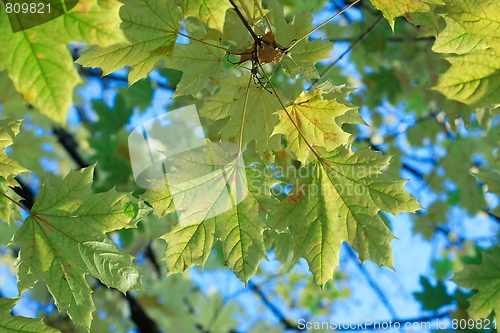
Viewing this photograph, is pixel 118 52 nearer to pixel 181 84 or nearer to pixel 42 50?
pixel 181 84

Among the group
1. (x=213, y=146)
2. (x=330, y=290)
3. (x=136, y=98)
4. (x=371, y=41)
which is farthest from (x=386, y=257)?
(x=330, y=290)

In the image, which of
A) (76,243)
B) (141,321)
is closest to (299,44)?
(76,243)

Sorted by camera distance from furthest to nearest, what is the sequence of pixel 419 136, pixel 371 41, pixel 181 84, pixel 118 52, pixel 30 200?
pixel 419 136
pixel 371 41
pixel 30 200
pixel 181 84
pixel 118 52

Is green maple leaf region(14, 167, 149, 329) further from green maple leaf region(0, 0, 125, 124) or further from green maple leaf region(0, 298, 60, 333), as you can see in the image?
green maple leaf region(0, 0, 125, 124)

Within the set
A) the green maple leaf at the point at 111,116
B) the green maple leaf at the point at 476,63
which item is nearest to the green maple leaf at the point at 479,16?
the green maple leaf at the point at 476,63

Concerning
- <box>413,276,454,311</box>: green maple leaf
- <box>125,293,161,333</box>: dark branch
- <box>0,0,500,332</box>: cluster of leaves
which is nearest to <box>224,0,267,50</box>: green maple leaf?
<box>0,0,500,332</box>: cluster of leaves

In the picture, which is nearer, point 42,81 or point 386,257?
point 42,81

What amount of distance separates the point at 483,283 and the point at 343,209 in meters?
1.11

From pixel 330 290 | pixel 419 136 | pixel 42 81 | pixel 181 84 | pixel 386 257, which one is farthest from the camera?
pixel 330 290

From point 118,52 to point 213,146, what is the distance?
20.8 inches

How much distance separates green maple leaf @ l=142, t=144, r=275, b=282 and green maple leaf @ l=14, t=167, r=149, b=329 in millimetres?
165

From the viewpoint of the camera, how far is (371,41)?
438 cm

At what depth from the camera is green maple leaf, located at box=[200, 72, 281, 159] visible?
2029 millimetres

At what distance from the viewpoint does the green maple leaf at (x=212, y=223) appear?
1846 millimetres
